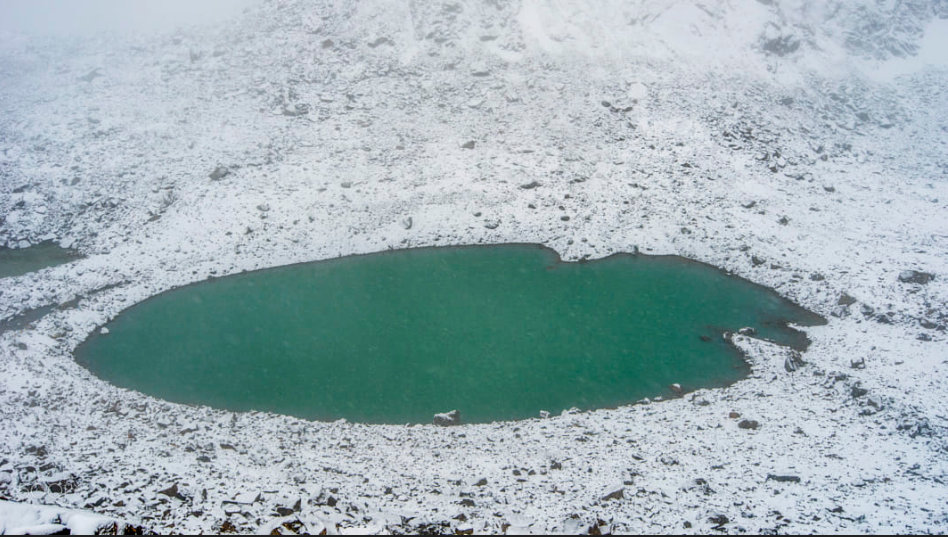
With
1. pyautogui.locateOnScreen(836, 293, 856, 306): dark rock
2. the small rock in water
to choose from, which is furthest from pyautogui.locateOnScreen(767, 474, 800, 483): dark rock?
pyautogui.locateOnScreen(836, 293, 856, 306): dark rock

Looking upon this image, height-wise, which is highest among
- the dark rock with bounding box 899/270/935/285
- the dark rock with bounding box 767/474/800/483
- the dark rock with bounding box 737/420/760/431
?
the dark rock with bounding box 899/270/935/285

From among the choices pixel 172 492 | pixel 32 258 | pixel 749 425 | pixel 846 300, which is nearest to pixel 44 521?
pixel 172 492

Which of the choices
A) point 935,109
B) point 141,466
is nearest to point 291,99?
point 141,466

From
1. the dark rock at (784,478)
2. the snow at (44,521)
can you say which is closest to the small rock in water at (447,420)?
the snow at (44,521)

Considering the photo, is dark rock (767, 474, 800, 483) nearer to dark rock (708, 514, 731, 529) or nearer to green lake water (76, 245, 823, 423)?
dark rock (708, 514, 731, 529)

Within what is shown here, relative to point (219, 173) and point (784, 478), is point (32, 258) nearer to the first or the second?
point (219, 173)

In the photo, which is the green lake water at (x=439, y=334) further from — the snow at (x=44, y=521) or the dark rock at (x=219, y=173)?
the dark rock at (x=219, y=173)
